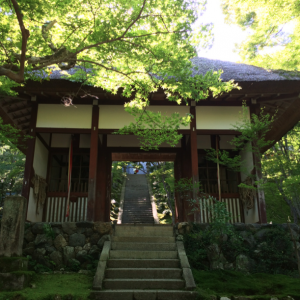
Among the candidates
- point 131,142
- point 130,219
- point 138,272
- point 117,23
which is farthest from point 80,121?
point 130,219

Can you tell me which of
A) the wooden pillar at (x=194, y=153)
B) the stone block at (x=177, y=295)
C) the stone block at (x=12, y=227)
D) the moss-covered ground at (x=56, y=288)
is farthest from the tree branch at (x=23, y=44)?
the wooden pillar at (x=194, y=153)

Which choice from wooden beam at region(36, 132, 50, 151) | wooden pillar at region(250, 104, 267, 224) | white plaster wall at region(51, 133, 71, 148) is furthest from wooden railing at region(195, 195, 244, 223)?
wooden beam at region(36, 132, 50, 151)

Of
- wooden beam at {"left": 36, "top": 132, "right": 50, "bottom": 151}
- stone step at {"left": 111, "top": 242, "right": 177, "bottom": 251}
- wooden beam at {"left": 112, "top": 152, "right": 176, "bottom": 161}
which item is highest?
wooden beam at {"left": 36, "top": 132, "right": 50, "bottom": 151}

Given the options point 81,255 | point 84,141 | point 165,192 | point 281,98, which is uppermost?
point 281,98

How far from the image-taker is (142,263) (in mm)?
6312

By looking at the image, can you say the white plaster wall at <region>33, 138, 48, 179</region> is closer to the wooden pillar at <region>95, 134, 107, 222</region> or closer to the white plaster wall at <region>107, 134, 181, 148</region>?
the wooden pillar at <region>95, 134, 107, 222</region>

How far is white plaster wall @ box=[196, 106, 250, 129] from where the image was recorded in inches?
370

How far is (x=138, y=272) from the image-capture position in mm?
5945

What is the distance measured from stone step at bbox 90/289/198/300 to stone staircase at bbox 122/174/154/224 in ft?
29.0

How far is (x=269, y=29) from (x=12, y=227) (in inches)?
427

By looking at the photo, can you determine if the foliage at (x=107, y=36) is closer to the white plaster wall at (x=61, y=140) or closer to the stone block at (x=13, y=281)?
the stone block at (x=13, y=281)

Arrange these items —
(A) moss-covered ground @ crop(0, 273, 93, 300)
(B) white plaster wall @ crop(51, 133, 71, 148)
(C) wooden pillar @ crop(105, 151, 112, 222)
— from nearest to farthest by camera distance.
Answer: (A) moss-covered ground @ crop(0, 273, 93, 300), (C) wooden pillar @ crop(105, 151, 112, 222), (B) white plaster wall @ crop(51, 133, 71, 148)

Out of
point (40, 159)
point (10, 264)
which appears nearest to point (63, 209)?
point (40, 159)

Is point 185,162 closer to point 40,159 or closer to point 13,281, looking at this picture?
point 40,159
